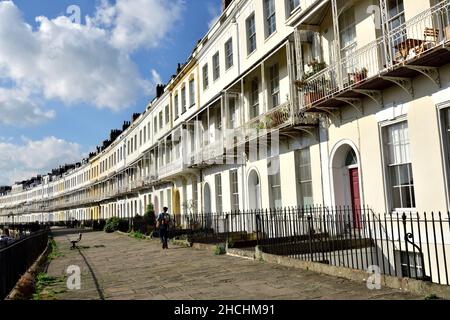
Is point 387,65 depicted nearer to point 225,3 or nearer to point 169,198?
point 225,3

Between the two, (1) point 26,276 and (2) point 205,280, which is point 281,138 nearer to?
(2) point 205,280

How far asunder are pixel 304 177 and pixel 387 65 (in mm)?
5607

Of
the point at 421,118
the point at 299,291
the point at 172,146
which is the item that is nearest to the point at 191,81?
the point at 172,146

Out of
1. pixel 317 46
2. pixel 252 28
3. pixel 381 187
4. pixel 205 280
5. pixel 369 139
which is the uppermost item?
pixel 252 28

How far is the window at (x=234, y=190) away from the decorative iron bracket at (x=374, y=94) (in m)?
9.40

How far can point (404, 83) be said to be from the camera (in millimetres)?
9969

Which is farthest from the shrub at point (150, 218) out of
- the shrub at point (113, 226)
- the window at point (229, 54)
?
the window at point (229, 54)

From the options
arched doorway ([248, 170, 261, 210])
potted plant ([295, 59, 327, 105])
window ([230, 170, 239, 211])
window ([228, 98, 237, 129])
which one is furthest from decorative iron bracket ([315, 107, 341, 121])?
window ([230, 170, 239, 211])

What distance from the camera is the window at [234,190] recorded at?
1953 centimetres

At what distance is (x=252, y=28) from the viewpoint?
58.7ft

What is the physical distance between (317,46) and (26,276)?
10.5m

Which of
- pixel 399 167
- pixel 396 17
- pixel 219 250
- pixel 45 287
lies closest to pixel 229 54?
pixel 396 17

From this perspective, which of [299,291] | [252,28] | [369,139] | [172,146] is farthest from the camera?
[172,146]

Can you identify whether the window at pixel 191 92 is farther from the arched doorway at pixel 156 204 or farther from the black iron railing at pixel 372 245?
the black iron railing at pixel 372 245
